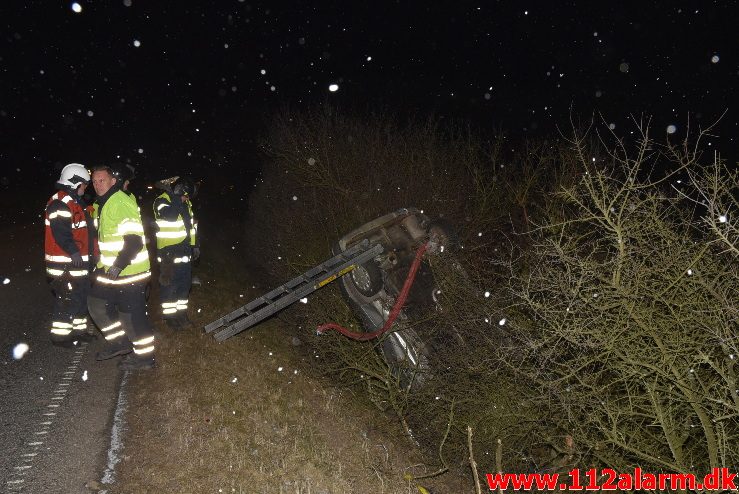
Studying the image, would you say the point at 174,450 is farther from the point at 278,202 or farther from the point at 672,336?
the point at 278,202

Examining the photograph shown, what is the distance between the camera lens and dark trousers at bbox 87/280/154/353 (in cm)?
580

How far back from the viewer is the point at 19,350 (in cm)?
625

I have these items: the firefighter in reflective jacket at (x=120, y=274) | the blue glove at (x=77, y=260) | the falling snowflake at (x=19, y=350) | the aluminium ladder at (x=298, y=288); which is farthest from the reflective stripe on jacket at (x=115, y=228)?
the falling snowflake at (x=19, y=350)

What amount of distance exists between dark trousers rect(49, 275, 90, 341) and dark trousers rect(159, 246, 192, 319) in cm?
106

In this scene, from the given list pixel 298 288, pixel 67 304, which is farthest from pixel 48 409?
pixel 298 288

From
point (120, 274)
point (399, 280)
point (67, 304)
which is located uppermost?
point (120, 274)

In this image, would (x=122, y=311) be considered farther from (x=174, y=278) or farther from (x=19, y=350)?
(x=174, y=278)

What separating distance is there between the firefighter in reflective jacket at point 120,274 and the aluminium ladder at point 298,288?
2.62 feet

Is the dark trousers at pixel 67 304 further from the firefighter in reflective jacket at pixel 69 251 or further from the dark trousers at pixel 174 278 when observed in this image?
the dark trousers at pixel 174 278

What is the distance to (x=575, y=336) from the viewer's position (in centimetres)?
375

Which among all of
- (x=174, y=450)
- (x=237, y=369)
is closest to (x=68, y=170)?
(x=237, y=369)

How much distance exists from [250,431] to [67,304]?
2.48 meters

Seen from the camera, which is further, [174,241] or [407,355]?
[174,241]

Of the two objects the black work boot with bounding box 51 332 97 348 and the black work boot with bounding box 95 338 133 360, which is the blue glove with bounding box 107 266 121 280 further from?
the black work boot with bounding box 51 332 97 348
